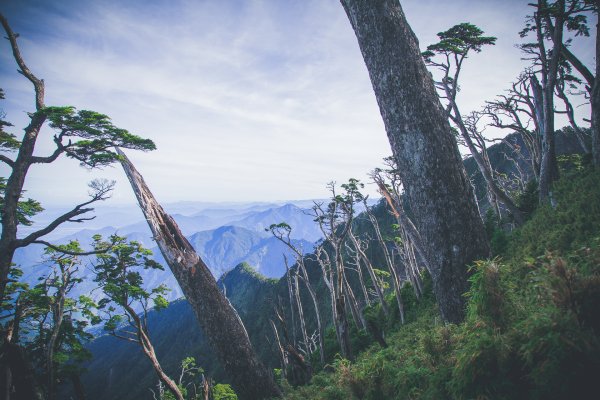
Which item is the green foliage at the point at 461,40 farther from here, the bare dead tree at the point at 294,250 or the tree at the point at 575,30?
the bare dead tree at the point at 294,250

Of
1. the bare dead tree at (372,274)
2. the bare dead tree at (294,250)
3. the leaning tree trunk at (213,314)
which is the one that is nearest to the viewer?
the leaning tree trunk at (213,314)

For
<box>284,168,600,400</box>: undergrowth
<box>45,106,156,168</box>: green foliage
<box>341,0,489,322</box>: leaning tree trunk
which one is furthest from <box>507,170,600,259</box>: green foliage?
<box>45,106,156,168</box>: green foliage

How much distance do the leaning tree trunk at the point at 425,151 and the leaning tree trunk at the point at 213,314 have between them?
4279 mm

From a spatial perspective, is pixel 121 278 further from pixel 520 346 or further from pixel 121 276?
pixel 520 346

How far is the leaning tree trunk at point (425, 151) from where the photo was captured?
384 cm

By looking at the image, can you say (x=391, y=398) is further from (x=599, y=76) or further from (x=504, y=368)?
(x=599, y=76)

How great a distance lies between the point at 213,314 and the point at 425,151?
547 cm

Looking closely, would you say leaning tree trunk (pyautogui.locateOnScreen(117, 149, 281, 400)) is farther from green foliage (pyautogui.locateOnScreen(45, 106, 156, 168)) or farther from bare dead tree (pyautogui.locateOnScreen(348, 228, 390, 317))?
bare dead tree (pyautogui.locateOnScreen(348, 228, 390, 317))

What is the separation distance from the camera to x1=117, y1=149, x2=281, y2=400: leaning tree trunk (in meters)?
5.96

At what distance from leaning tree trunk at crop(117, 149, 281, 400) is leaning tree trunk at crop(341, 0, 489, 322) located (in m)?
4.28

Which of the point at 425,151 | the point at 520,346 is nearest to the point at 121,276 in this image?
the point at 425,151

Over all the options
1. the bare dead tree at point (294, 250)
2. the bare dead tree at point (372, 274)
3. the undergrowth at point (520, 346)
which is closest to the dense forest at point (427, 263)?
the undergrowth at point (520, 346)

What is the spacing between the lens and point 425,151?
12.9ft

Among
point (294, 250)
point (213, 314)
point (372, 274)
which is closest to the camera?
point (213, 314)
